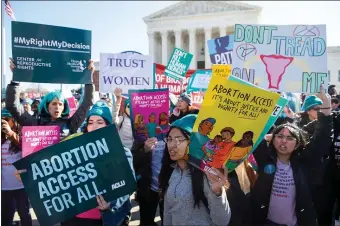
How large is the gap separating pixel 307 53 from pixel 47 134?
314cm

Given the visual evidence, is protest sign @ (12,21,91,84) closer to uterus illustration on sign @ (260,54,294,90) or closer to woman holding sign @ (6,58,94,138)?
woman holding sign @ (6,58,94,138)

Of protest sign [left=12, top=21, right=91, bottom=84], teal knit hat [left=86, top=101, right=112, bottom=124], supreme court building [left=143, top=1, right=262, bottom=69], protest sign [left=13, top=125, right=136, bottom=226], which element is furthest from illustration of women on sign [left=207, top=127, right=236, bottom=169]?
supreme court building [left=143, top=1, right=262, bottom=69]

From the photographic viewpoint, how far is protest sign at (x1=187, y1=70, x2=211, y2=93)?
Result: 7.13 metres

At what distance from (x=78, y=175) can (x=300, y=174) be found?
5.65 ft

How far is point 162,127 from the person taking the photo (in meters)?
3.31

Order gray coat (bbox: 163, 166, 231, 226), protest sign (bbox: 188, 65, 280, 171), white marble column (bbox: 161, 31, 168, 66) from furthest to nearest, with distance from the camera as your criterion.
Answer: white marble column (bbox: 161, 31, 168, 66) < protest sign (bbox: 188, 65, 280, 171) < gray coat (bbox: 163, 166, 231, 226)

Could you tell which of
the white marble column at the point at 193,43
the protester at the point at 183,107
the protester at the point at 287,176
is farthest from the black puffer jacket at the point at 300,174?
the white marble column at the point at 193,43

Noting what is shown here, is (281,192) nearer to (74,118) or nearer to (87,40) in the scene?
(74,118)

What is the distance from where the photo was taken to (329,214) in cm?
356

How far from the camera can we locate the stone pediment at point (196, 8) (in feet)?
161

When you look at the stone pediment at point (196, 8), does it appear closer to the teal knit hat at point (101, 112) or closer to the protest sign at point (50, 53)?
the protest sign at point (50, 53)

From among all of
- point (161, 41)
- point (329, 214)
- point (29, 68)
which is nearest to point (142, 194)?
point (29, 68)

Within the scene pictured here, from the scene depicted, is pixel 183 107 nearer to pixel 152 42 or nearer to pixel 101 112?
pixel 101 112

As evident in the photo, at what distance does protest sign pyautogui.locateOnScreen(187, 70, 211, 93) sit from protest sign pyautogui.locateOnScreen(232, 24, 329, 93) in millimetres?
2972
